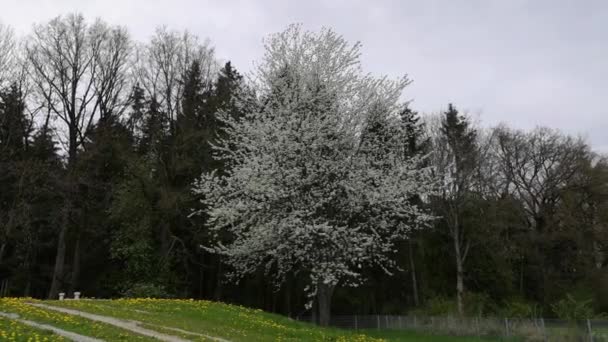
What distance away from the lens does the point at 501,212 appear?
34062 mm

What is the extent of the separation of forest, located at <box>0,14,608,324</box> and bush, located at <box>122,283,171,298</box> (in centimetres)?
10

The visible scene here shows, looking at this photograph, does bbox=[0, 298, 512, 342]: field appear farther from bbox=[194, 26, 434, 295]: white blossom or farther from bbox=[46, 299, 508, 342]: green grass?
bbox=[194, 26, 434, 295]: white blossom

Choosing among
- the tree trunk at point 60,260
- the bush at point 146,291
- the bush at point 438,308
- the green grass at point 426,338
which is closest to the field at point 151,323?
the green grass at point 426,338

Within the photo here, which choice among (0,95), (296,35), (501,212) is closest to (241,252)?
(296,35)

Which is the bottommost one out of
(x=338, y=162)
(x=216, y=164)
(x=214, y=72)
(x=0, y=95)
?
(x=338, y=162)

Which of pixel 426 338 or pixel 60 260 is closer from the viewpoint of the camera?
pixel 426 338

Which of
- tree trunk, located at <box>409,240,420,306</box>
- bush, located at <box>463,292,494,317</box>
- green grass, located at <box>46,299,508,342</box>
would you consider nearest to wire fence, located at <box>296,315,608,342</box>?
bush, located at <box>463,292,494,317</box>

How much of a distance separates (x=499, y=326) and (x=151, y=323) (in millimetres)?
16149

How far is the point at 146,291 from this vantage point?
82.3 feet

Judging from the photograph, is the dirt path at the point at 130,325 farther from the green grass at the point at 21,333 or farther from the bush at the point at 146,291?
the bush at the point at 146,291

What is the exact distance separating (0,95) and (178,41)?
10.7 m

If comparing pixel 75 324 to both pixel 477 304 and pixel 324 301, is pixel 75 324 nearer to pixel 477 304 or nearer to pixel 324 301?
pixel 324 301

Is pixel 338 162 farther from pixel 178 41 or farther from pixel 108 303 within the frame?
pixel 178 41

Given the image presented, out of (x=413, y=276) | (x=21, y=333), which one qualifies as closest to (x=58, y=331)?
(x=21, y=333)
